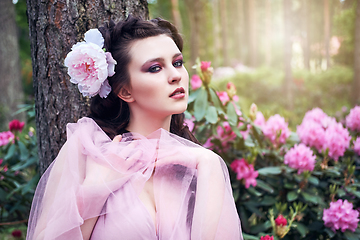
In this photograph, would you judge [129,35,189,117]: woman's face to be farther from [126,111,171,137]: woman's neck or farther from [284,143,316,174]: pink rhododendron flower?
[284,143,316,174]: pink rhododendron flower

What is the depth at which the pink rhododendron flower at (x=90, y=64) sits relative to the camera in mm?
1317

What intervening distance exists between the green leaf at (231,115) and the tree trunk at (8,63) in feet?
20.7

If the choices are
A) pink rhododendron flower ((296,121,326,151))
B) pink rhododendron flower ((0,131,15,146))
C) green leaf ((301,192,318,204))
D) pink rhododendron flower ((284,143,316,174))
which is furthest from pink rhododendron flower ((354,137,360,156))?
pink rhododendron flower ((0,131,15,146))

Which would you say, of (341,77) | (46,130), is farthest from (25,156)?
(341,77)

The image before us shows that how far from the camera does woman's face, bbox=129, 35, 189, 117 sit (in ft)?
4.48

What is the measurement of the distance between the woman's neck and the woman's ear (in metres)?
0.09

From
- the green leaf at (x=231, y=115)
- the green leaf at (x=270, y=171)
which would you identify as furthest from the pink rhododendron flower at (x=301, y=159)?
the green leaf at (x=231, y=115)

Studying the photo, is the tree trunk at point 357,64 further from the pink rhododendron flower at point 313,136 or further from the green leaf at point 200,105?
the green leaf at point 200,105

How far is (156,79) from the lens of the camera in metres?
1.36

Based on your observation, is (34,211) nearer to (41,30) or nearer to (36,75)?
(36,75)

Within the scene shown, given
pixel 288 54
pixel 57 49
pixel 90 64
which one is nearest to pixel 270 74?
pixel 288 54

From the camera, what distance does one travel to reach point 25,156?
2553 millimetres

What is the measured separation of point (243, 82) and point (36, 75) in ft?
36.3

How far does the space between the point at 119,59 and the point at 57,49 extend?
1.97 ft
